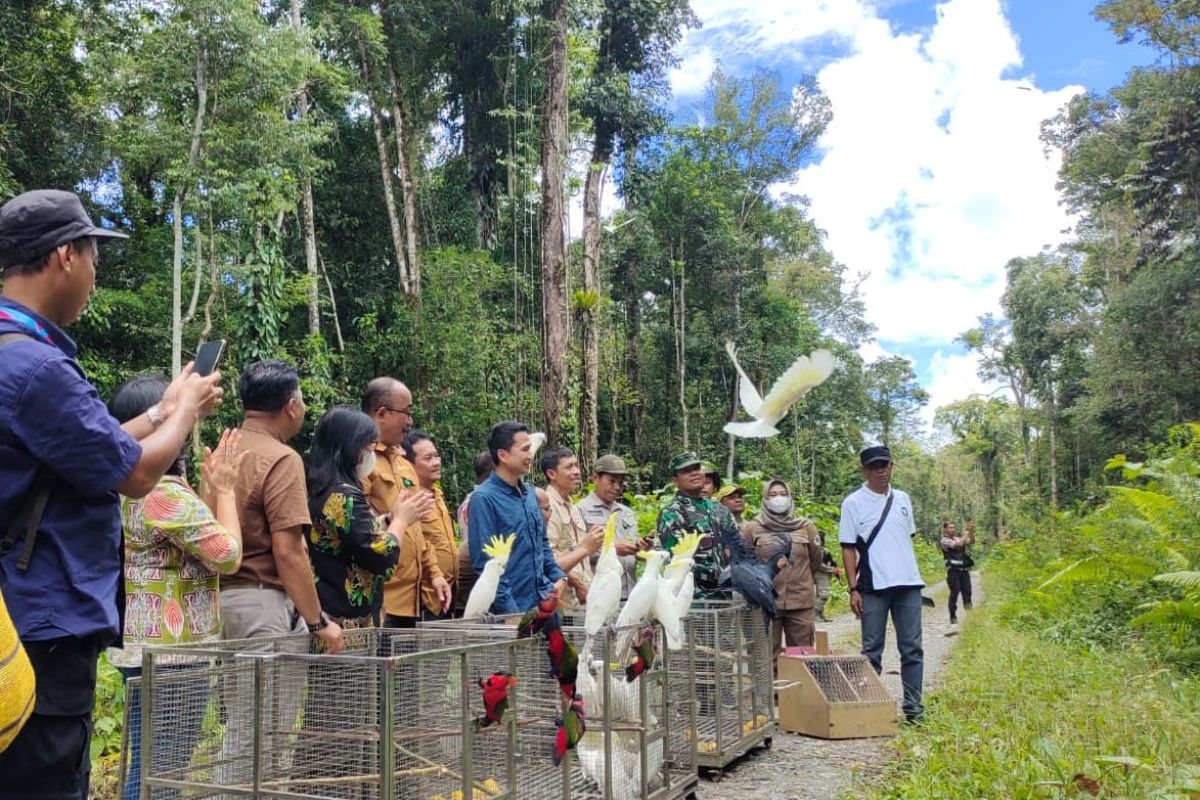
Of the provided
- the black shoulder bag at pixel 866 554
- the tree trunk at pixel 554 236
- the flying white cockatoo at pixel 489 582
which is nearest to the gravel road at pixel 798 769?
the black shoulder bag at pixel 866 554

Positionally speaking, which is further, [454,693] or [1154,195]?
[1154,195]

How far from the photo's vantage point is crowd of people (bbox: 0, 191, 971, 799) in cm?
204

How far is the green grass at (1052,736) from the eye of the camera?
4039mm

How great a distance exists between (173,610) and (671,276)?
85.3 feet

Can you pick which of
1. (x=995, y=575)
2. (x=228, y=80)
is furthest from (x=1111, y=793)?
(x=995, y=575)

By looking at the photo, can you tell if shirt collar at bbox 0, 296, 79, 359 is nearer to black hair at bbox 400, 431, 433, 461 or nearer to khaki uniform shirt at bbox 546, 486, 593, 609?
black hair at bbox 400, 431, 433, 461

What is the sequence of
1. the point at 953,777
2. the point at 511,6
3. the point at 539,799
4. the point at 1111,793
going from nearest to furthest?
the point at 539,799
the point at 1111,793
the point at 953,777
the point at 511,6

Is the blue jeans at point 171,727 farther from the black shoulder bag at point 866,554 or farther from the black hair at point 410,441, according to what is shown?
the black shoulder bag at point 866,554

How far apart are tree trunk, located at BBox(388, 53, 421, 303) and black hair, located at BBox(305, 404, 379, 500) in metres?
16.0

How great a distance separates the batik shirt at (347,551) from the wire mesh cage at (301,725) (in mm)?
676

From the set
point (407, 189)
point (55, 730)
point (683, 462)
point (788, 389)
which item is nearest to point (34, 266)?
point (55, 730)

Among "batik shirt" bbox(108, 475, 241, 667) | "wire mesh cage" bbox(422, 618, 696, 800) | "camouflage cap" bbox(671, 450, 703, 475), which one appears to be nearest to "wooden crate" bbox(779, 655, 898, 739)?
"camouflage cap" bbox(671, 450, 703, 475)

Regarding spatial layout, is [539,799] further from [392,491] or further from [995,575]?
[995,575]

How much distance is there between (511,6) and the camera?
20016 millimetres
